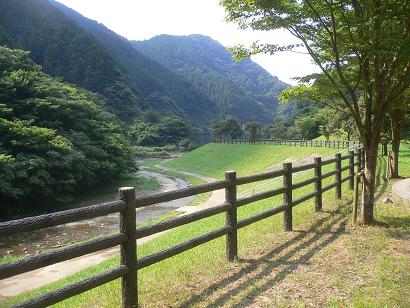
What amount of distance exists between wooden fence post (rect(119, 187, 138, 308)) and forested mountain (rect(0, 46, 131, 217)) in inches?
887

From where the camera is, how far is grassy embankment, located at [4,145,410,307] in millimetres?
5516

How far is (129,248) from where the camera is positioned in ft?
16.2

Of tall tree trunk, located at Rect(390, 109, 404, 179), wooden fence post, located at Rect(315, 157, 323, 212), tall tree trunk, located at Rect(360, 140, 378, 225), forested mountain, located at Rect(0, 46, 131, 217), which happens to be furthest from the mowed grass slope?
tall tree trunk, located at Rect(360, 140, 378, 225)

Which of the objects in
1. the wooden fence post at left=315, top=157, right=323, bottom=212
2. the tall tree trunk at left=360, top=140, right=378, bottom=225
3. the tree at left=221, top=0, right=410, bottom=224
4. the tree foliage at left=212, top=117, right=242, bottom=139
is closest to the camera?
the tree at left=221, top=0, right=410, bottom=224

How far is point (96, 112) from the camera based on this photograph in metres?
44.6

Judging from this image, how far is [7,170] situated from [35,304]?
23.7 meters

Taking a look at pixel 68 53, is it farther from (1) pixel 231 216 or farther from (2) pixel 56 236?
(1) pixel 231 216

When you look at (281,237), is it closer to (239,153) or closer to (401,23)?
(401,23)

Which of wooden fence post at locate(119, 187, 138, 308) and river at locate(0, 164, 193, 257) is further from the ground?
wooden fence post at locate(119, 187, 138, 308)

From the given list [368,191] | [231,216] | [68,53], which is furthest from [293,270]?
[68,53]

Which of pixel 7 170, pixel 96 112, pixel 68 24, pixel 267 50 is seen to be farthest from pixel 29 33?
pixel 267 50

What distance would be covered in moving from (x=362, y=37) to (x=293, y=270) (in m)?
5.29

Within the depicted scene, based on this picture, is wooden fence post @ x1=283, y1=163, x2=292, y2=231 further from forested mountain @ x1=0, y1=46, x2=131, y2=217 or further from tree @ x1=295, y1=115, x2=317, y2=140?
tree @ x1=295, y1=115, x2=317, y2=140

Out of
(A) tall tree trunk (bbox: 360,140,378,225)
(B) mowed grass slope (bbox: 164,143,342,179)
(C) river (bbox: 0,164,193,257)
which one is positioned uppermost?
(A) tall tree trunk (bbox: 360,140,378,225)
